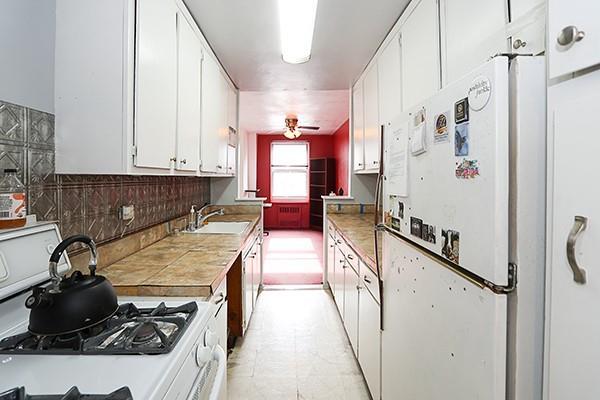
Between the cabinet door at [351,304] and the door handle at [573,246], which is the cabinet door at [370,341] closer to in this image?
the cabinet door at [351,304]

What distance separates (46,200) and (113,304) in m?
0.61

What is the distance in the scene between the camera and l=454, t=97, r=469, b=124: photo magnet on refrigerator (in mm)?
868

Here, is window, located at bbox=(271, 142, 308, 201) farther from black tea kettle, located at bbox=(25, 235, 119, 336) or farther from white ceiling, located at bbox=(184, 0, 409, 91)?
black tea kettle, located at bbox=(25, 235, 119, 336)

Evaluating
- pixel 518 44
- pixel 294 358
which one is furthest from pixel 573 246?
pixel 294 358

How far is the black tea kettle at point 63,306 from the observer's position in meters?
0.90

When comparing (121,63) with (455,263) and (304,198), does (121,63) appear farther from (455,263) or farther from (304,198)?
(304,198)

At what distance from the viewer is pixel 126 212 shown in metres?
1.92

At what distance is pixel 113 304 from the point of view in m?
1.04

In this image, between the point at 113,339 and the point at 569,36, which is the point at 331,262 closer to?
the point at 113,339

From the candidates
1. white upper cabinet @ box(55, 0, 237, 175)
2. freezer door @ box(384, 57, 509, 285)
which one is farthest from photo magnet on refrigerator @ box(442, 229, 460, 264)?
white upper cabinet @ box(55, 0, 237, 175)

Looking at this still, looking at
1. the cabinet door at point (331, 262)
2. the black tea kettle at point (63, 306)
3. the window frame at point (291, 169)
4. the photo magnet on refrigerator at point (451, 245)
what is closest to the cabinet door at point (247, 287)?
the cabinet door at point (331, 262)

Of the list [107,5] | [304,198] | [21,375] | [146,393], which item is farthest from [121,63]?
[304,198]

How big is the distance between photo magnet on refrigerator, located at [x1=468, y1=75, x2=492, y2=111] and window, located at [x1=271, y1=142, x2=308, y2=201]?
8.36 meters

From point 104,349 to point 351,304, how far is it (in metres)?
1.90
